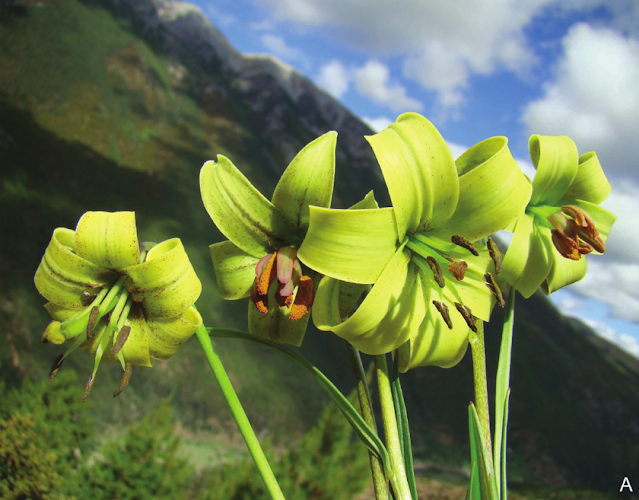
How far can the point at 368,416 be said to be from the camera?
0.52m

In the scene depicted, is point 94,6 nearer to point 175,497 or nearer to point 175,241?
point 175,497

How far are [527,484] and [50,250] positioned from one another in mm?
5866

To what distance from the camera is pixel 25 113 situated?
533 centimetres

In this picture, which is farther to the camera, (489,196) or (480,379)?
(480,379)

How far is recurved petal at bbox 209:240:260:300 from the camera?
0.54 m

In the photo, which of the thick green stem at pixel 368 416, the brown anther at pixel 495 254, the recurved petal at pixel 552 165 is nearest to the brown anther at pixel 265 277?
the thick green stem at pixel 368 416

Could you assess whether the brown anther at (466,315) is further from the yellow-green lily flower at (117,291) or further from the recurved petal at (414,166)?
the yellow-green lily flower at (117,291)

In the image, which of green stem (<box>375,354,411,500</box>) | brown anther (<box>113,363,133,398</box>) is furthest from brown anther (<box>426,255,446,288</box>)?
brown anther (<box>113,363,133,398</box>)

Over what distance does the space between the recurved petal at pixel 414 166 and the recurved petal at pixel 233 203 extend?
0.14m

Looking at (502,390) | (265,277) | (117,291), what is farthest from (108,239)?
(502,390)

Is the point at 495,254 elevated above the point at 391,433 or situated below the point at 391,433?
above

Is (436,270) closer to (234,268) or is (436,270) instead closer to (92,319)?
(234,268)

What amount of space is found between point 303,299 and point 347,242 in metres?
0.12

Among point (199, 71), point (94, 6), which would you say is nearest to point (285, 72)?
point (199, 71)
